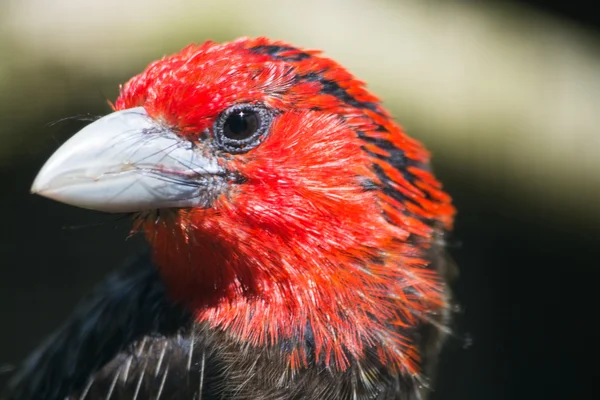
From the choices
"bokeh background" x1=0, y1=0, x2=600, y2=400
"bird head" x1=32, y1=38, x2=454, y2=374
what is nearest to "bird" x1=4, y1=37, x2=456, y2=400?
"bird head" x1=32, y1=38, x2=454, y2=374

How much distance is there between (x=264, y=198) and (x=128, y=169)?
36 cm

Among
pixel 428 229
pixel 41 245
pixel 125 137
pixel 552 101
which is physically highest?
pixel 125 137

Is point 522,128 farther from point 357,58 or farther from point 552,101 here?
point 357,58

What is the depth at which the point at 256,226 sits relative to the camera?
79.8 inches

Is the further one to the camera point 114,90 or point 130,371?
point 114,90

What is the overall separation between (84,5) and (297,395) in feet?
11.4

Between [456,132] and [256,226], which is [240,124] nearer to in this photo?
[256,226]

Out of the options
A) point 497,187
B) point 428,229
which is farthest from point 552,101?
point 428,229

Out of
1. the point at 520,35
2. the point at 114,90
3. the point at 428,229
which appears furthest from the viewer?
the point at 520,35

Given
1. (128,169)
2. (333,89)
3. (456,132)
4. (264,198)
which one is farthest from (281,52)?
(456,132)

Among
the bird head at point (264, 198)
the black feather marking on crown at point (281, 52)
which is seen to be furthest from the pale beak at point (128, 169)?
the black feather marking on crown at point (281, 52)

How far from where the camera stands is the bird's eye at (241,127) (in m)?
2.03

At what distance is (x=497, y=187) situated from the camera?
4.54 meters

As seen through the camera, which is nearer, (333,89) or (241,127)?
(241,127)
